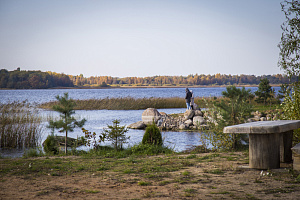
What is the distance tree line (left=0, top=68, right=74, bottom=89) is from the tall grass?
79.1 metres

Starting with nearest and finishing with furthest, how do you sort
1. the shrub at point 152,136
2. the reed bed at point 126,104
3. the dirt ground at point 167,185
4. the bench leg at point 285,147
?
1. the dirt ground at point 167,185
2. the bench leg at point 285,147
3. the shrub at point 152,136
4. the reed bed at point 126,104

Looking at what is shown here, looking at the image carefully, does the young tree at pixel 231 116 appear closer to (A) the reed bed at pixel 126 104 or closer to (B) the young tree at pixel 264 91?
(B) the young tree at pixel 264 91

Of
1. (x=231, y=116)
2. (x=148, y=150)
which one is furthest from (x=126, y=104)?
(x=148, y=150)

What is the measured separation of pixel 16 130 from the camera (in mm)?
11516

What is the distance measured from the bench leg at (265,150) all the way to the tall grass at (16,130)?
9.23m

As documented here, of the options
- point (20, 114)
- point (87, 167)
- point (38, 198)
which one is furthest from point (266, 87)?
point (38, 198)

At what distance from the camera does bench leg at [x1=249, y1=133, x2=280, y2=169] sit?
5.27 m

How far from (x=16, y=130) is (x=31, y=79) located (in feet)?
287

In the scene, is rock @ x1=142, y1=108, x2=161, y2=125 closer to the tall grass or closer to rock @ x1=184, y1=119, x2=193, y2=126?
rock @ x1=184, y1=119, x2=193, y2=126

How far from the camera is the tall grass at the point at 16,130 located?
447 inches

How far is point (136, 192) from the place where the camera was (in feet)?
13.7

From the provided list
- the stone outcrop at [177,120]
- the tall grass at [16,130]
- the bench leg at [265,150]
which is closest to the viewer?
the bench leg at [265,150]

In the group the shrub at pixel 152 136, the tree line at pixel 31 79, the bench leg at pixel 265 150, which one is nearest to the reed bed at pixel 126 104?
the shrub at pixel 152 136

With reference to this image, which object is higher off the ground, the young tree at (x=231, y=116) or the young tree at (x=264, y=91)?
the young tree at (x=264, y=91)
